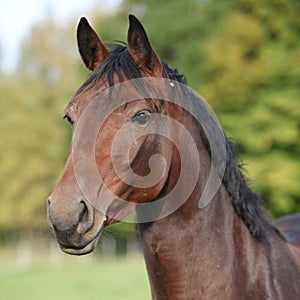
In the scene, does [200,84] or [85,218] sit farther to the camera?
[200,84]

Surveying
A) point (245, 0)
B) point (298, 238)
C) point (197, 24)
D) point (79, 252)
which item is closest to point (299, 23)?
point (245, 0)

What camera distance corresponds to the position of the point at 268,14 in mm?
21875

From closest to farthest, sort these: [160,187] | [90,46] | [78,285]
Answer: [160,187] < [90,46] < [78,285]

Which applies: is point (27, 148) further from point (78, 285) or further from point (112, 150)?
point (112, 150)

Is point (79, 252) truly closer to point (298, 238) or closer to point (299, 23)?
point (298, 238)

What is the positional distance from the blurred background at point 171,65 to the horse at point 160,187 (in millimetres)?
7045

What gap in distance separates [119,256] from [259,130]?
17.8m

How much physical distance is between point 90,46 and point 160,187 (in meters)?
0.82

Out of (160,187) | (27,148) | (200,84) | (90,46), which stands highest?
(27,148)

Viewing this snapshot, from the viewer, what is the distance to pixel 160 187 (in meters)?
2.87

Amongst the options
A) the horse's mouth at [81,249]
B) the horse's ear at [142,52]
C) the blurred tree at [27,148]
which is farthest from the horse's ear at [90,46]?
the blurred tree at [27,148]

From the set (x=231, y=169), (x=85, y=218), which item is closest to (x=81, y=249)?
(x=85, y=218)

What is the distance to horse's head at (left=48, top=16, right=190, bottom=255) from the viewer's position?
8.29 feet

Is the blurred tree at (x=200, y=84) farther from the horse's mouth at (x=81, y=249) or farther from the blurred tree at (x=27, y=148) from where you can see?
the horse's mouth at (x=81, y=249)
